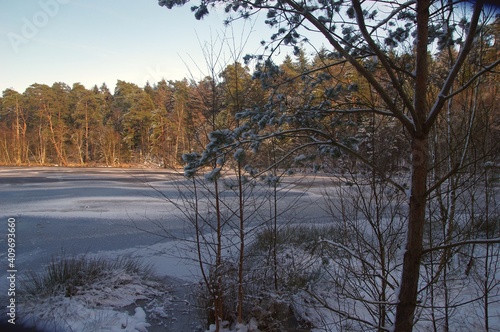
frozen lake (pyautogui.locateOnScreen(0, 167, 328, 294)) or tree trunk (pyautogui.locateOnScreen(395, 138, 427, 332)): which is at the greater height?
tree trunk (pyautogui.locateOnScreen(395, 138, 427, 332))

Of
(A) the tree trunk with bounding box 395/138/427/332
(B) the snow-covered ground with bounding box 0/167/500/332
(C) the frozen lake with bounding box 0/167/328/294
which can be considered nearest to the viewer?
(A) the tree trunk with bounding box 395/138/427/332

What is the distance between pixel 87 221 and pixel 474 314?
931 cm

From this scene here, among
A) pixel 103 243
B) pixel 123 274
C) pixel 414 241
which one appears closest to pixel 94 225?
pixel 103 243

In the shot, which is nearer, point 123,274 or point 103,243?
point 123,274

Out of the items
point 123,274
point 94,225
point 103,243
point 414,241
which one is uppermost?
point 414,241

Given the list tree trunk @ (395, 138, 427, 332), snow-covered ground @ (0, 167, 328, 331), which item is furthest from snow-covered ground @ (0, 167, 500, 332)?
tree trunk @ (395, 138, 427, 332)

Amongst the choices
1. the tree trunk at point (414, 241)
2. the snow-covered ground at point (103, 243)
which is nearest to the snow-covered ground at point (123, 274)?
the snow-covered ground at point (103, 243)

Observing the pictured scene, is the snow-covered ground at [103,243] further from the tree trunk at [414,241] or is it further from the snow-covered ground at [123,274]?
the tree trunk at [414,241]

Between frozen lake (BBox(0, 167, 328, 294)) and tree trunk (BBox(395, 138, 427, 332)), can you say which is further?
frozen lake (BBox(0, 167, 328, 294))

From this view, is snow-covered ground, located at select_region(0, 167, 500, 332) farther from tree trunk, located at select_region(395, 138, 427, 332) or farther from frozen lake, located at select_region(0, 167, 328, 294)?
tree trunk, located at select_region(395, 138, 427, 332)

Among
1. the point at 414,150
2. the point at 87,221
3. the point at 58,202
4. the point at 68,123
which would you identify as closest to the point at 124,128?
the point at 68,123

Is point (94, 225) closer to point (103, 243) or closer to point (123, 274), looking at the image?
point (103, 243)

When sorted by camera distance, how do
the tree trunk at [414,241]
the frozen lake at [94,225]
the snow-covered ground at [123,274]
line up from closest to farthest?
1. the tree trunk at [414,241]
2. the snow-covered ground at [123,274]
3. the frozen lake at [94,225]

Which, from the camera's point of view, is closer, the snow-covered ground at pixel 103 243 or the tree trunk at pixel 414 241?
the tree trunk at pixel 414 241
